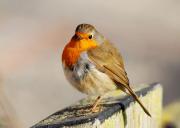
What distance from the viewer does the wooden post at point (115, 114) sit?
10.9ft

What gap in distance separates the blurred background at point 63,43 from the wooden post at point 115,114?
4.07 meters

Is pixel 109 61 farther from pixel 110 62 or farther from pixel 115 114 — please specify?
pixel 115 114

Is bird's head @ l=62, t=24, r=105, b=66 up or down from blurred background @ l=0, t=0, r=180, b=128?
down

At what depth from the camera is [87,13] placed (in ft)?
47.8

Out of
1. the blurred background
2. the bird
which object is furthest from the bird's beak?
the blurred background

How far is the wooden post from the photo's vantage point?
131 inches

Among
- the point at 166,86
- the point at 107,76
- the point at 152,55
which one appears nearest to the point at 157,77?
the point at 166,86

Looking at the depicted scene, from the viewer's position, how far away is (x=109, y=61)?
5.23 metres

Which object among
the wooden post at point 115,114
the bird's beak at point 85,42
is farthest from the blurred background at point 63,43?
the wooden post at point 115,114

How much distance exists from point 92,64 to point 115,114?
5.71ft

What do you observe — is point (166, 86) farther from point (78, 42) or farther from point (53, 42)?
point (78, 42)

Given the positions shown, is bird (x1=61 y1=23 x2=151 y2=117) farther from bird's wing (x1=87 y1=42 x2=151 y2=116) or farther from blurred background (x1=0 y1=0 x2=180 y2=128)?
blurred background (x1=0 y1=0 x2=180 y2=128)

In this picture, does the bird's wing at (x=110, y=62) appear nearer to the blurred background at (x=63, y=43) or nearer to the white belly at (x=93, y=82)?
the white belly at (x=93, y=82)

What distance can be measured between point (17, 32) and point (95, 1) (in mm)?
3111
